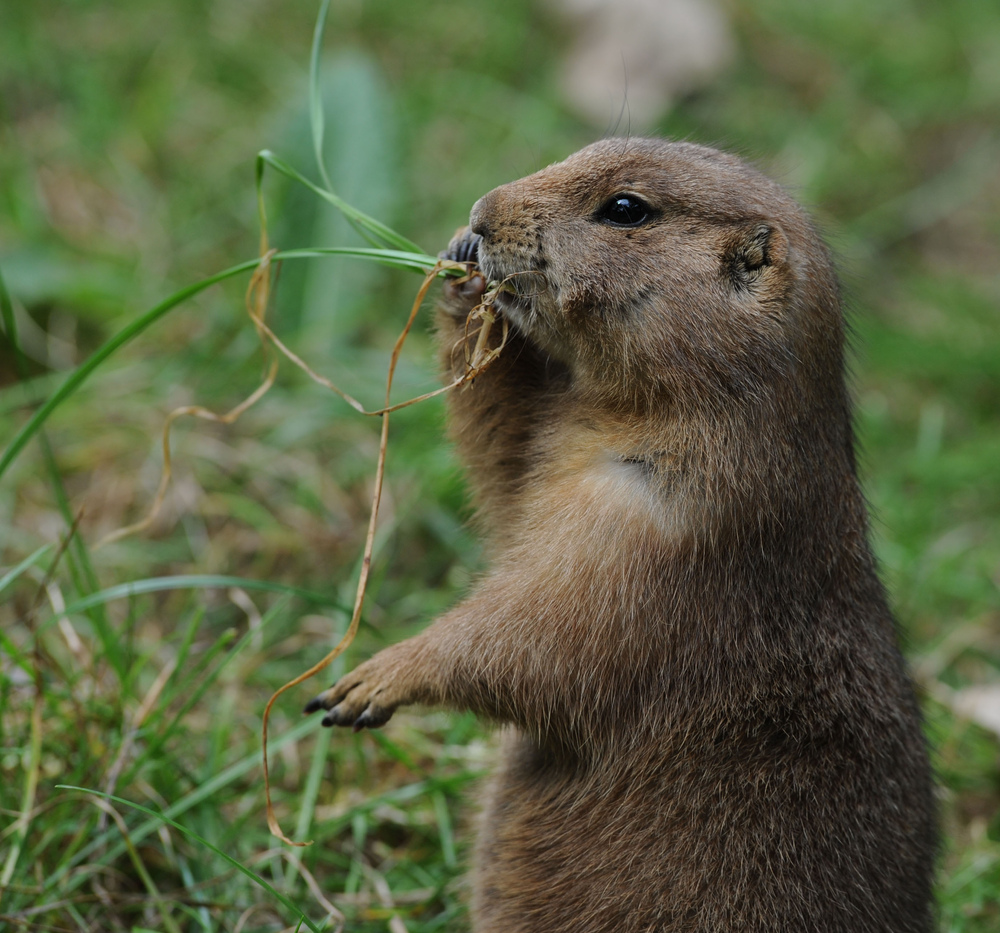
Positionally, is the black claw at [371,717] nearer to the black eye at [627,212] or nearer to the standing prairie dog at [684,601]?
the standing prairie dog at [684,601]

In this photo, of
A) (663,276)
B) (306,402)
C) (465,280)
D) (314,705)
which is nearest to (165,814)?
(314,705)

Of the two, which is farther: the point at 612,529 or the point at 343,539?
the point at 343,539

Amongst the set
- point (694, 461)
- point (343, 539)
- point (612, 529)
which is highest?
point (694, 461)

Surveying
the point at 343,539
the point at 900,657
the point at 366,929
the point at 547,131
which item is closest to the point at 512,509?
the point at 900,657

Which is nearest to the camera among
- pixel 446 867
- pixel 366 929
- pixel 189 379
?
pixel 366 929

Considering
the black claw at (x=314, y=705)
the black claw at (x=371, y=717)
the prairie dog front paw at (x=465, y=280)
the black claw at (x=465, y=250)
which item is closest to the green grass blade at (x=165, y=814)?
the black claw at (x=314, y=705)

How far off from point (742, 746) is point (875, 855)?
515mm

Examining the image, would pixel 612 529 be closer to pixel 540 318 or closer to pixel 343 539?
pixel 540 318

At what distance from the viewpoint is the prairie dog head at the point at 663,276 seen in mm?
3102

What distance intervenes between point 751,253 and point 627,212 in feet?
1.27

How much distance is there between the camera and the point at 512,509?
3621 millimetres

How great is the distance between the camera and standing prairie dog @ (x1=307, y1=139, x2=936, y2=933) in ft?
10.1

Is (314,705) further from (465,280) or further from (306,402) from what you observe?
(306,402)

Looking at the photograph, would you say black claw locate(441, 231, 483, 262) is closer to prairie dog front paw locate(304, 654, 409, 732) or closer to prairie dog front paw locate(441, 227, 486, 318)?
prairie dog front paw locate(441, 227, 486, 318)
